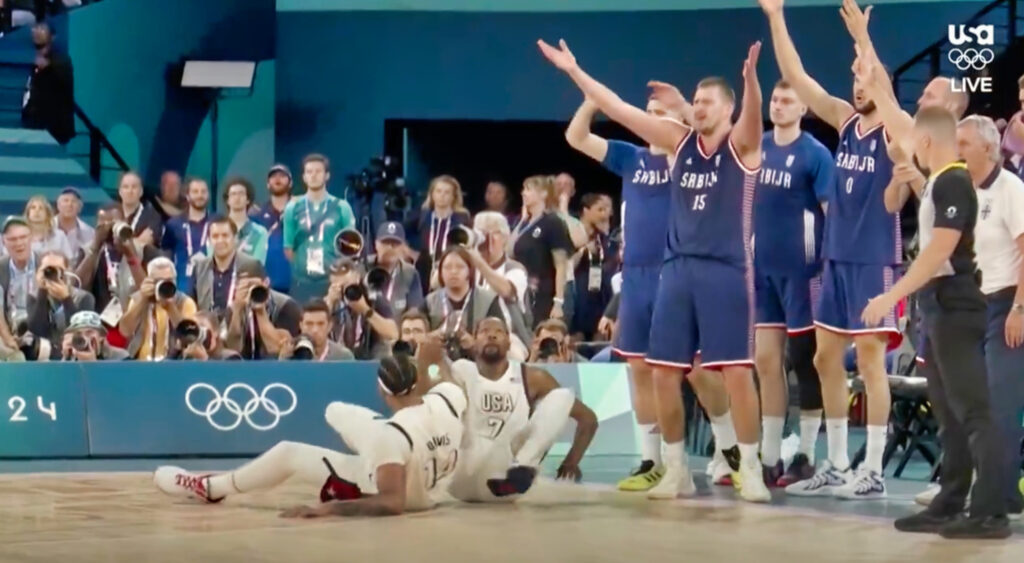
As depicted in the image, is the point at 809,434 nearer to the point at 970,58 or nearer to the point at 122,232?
the point at 122,232

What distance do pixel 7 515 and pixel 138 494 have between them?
1030mm

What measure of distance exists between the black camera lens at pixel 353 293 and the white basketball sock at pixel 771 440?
353cm

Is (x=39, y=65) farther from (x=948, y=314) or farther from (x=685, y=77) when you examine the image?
(x=948, y=314)

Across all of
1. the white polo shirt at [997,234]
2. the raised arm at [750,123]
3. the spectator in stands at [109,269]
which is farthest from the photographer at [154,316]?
the white polo shirt at [997,234]

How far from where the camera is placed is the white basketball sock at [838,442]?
8.39 meters

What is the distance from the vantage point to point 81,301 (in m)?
11.4

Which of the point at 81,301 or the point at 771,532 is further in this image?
the point at 81,301

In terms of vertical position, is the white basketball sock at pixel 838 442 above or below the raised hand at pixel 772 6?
below

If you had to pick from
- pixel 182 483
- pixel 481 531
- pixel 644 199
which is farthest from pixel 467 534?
pixel 644 199

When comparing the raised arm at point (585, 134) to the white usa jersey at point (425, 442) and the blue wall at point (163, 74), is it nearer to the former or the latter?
the white usa jersey at point (425, 442)

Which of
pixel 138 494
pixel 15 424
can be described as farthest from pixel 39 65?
pixel 138 494

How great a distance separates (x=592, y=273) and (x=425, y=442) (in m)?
6.23

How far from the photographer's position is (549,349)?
11.5 metres

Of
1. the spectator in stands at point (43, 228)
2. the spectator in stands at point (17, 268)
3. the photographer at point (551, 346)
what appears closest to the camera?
the photographer at point (551, 346)
